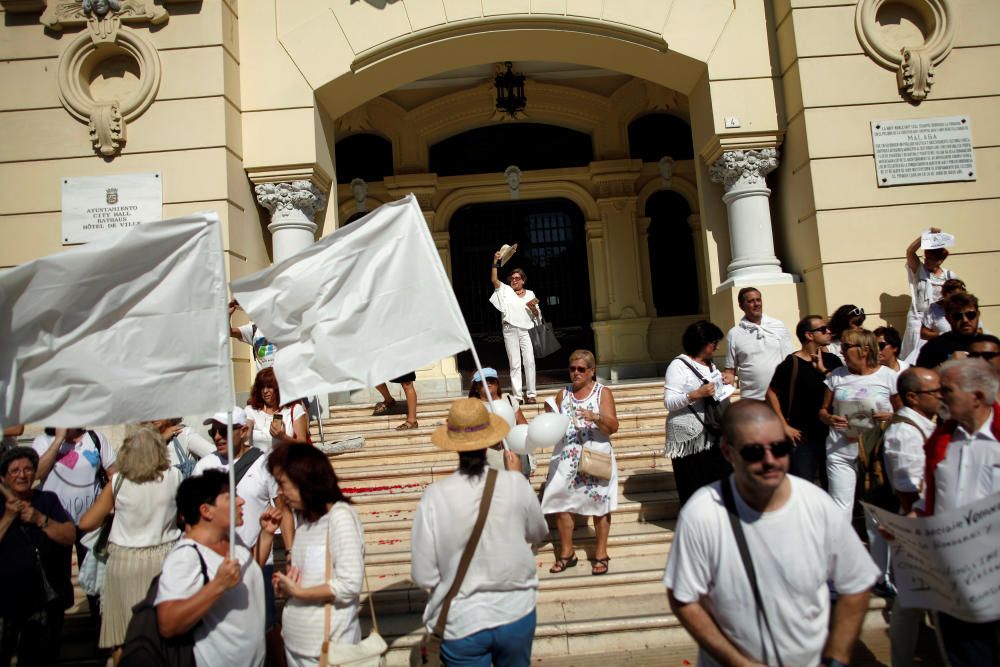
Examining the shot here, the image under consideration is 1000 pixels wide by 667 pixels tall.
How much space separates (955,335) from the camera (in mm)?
5105

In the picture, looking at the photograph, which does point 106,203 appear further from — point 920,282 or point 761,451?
point 920,282

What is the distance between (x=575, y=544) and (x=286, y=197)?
224 inches

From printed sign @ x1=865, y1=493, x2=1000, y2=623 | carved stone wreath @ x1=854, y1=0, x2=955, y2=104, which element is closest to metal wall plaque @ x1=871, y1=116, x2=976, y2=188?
carved stone wreath @ x1=854, y1=0, x2=955, y2=104

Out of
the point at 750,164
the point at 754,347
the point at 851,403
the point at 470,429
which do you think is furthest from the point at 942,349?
the point at 750,164

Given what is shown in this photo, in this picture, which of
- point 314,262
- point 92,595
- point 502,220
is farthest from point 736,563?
point 502,220

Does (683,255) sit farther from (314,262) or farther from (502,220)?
(314,262)

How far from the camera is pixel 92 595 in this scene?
4.98 m

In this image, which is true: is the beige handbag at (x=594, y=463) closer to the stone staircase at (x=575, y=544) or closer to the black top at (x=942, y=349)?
the stone staircase at (x=575, y=544)

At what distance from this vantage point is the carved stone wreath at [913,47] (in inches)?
329

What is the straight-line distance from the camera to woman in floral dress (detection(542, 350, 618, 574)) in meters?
5.34

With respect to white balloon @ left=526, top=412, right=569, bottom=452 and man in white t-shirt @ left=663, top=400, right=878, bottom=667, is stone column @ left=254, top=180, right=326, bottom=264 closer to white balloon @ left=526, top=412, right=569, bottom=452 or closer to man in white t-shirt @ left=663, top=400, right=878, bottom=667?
white balloon @ left=526, top=412, right=569, bottom=452

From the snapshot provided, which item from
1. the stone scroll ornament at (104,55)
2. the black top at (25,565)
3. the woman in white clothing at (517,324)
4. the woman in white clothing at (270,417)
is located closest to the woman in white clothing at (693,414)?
the woman in white clothing at (270,417)

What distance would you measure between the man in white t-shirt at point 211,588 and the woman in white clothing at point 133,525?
1340 mm

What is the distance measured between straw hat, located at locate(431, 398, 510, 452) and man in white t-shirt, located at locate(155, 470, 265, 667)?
104 cm
